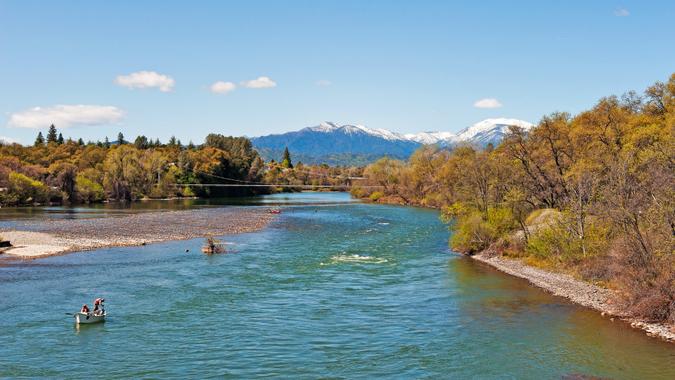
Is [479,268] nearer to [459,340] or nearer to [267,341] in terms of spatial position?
[459,340]

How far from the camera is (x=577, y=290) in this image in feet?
132

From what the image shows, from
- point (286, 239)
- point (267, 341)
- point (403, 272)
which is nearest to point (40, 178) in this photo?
point (286, 239)

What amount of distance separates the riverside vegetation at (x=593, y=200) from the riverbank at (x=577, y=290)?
0.81 m

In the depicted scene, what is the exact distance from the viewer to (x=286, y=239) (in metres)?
72.6

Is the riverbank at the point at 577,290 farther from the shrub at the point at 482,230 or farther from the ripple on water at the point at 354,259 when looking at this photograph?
the ripple on water at the point at 354,259

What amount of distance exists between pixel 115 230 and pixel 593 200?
63256mm

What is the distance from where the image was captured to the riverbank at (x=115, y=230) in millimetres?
60537

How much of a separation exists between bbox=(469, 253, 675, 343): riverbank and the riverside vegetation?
809 millimetres

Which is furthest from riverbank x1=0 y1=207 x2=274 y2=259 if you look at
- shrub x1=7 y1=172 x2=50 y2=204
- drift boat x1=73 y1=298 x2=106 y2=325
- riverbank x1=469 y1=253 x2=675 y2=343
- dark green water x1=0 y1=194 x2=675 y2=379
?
riverbank x1=469 y1=253 x2=675 y2=343

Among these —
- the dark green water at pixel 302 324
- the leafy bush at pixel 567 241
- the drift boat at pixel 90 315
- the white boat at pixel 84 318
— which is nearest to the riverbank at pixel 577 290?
the dark green water at pixel 302 324

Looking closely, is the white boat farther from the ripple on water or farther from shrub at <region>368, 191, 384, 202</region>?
shrub at <region>368, 191, 384, 202</region>

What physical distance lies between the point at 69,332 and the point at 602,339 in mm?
30143

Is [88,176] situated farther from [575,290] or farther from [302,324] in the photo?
[575,290]

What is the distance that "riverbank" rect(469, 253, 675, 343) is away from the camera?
3094 cm
